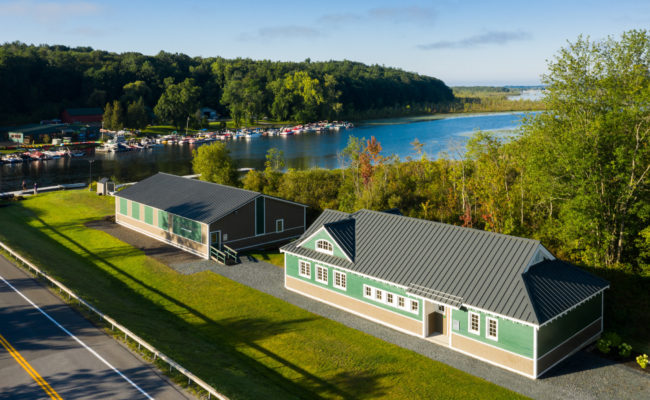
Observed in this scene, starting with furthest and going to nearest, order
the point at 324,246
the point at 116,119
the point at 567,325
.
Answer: the point at 116,119 < the point at 324,246 < the point at 567,325

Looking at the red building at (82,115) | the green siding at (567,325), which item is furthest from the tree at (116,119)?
the green siding at (567,325)

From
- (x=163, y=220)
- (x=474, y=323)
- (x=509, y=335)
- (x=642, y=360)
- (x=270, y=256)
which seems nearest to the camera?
(x=509, y=335)

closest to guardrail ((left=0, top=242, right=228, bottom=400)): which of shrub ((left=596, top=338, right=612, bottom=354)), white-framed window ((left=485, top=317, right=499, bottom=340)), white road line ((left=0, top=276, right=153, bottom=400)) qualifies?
white road line ((left=0, top=276, right=153, bottom=400))

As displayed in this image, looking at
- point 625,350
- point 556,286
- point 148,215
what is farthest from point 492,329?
point 148,215

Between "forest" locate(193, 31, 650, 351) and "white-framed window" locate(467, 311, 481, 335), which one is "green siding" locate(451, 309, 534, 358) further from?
"forest" locate(193, 31, 650, 351)

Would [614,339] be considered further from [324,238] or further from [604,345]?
[324,238]

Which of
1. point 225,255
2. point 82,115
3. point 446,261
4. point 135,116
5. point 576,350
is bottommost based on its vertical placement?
point 576,350

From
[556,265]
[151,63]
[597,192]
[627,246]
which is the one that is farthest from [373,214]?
[151,63]
